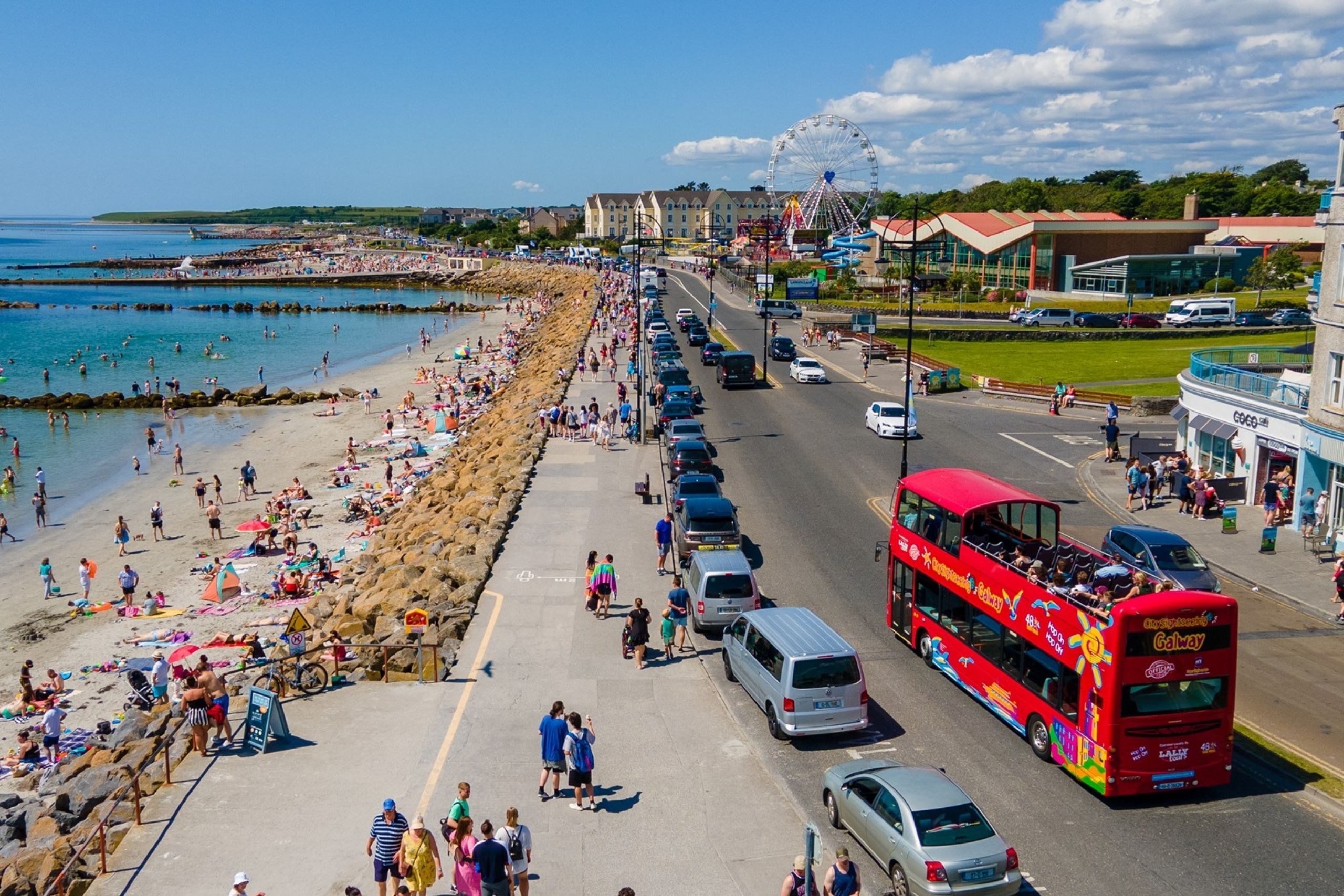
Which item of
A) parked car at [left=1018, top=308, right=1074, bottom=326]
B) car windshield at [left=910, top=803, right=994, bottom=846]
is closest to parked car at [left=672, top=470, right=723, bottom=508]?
car windshield at [left=910, top=803, right=994, bottom=846]

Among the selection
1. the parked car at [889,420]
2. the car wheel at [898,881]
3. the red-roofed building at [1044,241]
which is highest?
the red-roofed building at [1044,241]

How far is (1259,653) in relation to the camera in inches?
833

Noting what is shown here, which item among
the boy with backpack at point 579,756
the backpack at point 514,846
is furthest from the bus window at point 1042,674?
the backpack at point 514,846

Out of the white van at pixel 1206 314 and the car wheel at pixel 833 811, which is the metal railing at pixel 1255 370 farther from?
the white van at pixel 1206 314

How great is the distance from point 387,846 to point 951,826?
656 centimetres

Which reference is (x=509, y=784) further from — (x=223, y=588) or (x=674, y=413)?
(x=674, y=413)

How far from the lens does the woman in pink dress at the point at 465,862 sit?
11.8 metres

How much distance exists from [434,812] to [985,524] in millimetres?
10241

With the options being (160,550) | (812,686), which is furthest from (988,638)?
(160,550)

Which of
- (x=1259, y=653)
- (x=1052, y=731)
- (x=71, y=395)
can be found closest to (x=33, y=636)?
(x=1052, y=731)

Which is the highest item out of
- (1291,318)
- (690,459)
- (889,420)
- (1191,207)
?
(1191,207)

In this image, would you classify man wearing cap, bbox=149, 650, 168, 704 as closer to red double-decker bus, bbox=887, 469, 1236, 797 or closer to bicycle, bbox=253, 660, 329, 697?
bicycle, bbox=253, 660, 329, 697

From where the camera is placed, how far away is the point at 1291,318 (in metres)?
68.8

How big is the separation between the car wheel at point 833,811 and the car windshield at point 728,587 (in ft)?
23.2
